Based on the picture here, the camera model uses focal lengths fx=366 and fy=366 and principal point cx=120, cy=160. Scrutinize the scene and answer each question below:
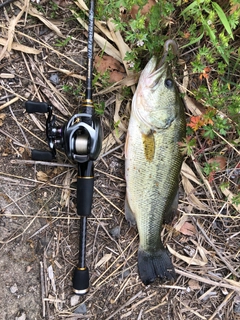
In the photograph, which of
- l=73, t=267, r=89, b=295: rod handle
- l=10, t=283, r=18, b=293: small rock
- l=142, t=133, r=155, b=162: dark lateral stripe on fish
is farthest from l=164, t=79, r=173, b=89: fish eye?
l=10, t=283, r=18, b=293: small rock

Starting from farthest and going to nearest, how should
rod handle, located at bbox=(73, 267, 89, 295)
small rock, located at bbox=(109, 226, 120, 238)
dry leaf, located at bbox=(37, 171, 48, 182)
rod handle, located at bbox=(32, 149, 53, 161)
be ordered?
1. small rock, located at bbox=(109, 226, 120, 238)
2. dry leaf, located at bbox=(37, 171, 48, 182)
3. rod handle, located at bbox=(73, 267, 89, 295)
4. rod handle, located at bbox=(32, 149, 53, 161)

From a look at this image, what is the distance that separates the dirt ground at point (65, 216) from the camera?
270 cm

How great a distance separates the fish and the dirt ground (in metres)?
0.16

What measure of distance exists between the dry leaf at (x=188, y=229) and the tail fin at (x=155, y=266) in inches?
8.8

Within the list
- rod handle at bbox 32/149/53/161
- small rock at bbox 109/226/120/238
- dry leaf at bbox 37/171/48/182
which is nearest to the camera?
rod handle at bbox 32/149/53/161

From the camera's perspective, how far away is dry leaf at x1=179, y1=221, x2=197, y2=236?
9.50 feet

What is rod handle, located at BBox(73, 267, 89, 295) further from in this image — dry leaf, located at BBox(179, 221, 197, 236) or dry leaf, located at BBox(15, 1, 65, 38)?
dry leaf, located at BBox(15, 1, 65, 38)

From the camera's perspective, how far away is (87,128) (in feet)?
7.55

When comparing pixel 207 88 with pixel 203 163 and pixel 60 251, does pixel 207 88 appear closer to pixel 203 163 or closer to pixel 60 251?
pixel 203 163

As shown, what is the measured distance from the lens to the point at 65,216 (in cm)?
276

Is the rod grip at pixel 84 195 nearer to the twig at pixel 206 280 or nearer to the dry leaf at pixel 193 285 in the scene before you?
the twig at pixel 206 280

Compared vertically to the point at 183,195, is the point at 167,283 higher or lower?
lower

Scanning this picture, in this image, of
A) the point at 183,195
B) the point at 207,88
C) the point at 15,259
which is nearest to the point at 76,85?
the point at 207,88

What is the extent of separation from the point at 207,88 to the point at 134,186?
93 centimetres
